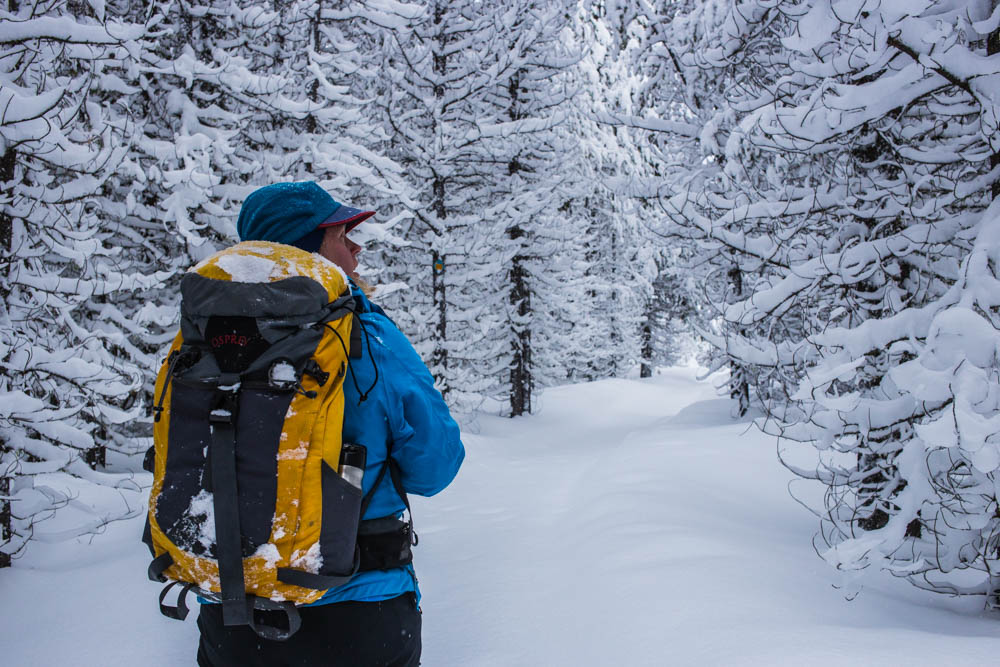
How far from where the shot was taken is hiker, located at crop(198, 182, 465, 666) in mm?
1774

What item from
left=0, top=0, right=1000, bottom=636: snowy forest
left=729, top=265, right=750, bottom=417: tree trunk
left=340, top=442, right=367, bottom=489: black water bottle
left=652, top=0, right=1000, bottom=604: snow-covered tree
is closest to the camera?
left=340, top=442, right=367, bottom=489: black water bottle

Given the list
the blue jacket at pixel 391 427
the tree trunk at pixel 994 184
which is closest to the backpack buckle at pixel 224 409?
the blue jacket at pixel 391 427

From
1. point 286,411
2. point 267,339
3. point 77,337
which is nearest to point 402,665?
point 286,411

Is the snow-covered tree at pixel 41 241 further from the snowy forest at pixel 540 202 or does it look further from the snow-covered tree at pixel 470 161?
the snow-covered tree at pixel 470 161

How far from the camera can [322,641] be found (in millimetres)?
1776

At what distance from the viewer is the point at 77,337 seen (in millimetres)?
6375

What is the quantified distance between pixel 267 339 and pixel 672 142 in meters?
12.6

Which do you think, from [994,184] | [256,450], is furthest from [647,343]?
[256,450]

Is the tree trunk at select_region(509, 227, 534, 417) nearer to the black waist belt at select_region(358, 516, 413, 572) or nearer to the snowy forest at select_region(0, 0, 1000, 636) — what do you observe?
the snowy forest at select_region(0, 0, 1000, 636)

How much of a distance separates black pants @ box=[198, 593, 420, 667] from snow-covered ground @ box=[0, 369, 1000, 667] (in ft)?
5.83

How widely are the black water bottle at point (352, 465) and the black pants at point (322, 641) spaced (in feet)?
1.38

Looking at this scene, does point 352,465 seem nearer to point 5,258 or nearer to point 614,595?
point 614,595

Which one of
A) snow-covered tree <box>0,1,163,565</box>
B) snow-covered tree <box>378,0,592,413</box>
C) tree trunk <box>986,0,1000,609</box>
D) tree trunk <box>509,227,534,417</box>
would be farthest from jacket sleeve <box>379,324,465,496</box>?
tree trunk <box>509,227,534,417</box>

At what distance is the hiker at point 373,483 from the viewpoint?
177cm
